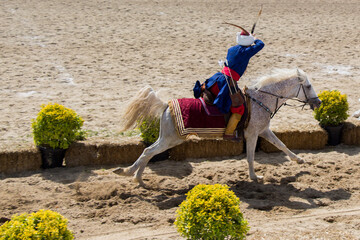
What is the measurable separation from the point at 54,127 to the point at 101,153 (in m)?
1.02

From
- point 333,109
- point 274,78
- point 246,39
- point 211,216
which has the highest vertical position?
point 246,39

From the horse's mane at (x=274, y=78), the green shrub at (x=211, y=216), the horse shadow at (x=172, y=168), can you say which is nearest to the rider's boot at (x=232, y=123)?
the horse's mane at (x=274, y=78)

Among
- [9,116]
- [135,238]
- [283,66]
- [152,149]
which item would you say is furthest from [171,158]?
[283,66]

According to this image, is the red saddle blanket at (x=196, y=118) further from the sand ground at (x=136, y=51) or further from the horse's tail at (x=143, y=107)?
the sand ground at (x=136, y=51)

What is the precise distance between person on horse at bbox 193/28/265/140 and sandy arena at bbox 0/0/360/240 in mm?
1003

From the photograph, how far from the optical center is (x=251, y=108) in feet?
27.6

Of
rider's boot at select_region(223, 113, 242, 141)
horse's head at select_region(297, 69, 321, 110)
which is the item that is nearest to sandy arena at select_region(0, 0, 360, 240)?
rider's boot at select_region(223, 113, 242, 141)

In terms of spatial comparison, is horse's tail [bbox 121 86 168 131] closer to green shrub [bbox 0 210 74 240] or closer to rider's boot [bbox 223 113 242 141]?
rider's boot [bbox 223 113 242 141]

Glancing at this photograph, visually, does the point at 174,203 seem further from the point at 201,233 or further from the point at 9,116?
the point at 9,116

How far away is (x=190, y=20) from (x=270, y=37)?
361 cm

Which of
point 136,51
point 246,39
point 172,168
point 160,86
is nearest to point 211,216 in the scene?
point 246,39

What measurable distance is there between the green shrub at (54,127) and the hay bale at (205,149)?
76.9 inches

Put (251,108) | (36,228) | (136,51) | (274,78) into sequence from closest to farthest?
1. (36,228)
2. (251,108)
3. (274,78)
4. (136,51)

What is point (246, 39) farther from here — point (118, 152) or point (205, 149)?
point (118, 152)
